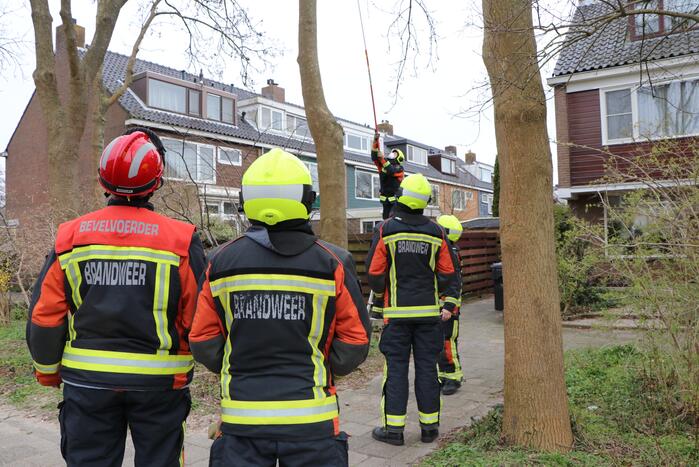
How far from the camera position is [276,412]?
2211mm

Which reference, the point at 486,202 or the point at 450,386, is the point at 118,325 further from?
the point at 486,202

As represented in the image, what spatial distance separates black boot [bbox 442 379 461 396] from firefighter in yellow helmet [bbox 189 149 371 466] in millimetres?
3744

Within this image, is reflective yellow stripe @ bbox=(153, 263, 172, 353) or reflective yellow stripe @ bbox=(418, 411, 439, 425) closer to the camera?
reflective yellow stripe @ bbox=(153, 263, 172, 353)

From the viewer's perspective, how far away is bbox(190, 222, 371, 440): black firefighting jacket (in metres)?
2.24

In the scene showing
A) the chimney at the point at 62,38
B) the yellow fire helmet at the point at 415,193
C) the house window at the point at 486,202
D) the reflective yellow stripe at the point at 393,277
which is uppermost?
the chimney at the point at 62,38

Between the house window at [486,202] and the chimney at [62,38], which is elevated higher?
the chimney at [62,38]

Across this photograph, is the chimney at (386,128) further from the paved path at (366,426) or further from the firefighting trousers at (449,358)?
the firefighting trousers at (449,358)

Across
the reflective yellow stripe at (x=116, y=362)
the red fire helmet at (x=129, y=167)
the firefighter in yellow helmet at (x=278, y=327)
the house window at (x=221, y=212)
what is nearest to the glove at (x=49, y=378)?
the reflective yellow stripe at (x=116, y=362)

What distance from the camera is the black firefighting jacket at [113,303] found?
101 inches

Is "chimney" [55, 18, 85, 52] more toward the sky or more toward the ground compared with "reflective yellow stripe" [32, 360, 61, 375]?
more toward the sky

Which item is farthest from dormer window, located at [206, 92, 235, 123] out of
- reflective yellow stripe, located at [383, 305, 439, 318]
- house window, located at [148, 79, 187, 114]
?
reflective yellow stripe, located at [383, 305, 439, 318]

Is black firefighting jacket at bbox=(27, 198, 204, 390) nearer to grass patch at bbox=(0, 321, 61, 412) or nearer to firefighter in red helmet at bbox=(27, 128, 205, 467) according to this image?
firefighter in red helmet at bbox=(27, 128, 205, 467)

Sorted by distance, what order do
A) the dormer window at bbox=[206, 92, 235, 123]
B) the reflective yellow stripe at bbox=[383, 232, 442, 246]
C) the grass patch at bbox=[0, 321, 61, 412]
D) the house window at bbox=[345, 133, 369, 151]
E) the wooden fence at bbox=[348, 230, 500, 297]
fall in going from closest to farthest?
the reflective yellow stripe at bbox=[383, 232, 442, 246] < the grass patch at bbox=[0, 321, 61, 412] < the wooden fence at bbox=[348, 230, 500, 297] < the dormer window at bbox=[206, 92, 235, 123] < the house window at bbox=[345, 133, 369, 151]

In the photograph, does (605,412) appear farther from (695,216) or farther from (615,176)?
(615,176)
